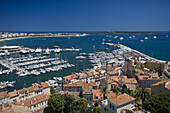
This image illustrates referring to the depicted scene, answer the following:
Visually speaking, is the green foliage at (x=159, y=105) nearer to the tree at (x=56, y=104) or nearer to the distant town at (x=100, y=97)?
the distant town at (x=100, y=97)

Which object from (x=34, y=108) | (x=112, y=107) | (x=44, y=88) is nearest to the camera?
(x=112, y=107)

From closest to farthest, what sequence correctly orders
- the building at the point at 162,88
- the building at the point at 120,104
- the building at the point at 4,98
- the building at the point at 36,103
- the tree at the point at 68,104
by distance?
the building at the point at 120,104
the building at the point at 162,88
the tree at the point at 68,104
the building at the point at 36,103
the building at the point at 4,98

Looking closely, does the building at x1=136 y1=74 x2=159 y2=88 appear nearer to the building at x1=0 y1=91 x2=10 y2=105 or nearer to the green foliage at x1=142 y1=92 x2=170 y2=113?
the green foliage at x1=142 y1=92 x2=170 y2=113

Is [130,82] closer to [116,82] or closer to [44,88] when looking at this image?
[116,82]

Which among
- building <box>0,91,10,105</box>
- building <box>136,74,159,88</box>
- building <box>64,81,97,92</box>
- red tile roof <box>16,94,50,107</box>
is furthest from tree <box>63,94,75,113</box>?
building <box>136,74,159,88</box>

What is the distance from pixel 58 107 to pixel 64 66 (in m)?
37.2

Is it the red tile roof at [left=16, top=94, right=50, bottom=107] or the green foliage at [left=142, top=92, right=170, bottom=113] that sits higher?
the green foliage at [left=142, top=92, right=170, bottom=113]

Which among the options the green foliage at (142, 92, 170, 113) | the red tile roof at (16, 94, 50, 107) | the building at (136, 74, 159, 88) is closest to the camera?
the green foliage at (142, 92, 170, 113)

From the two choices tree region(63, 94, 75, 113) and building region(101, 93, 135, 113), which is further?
tree region(63, 94, 75, 113)

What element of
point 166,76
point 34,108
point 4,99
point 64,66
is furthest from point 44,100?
point 64,66

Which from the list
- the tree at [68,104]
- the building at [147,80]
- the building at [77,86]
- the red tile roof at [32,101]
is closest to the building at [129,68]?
the building at [147,80]

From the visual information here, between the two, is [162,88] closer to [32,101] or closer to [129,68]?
[129,68]

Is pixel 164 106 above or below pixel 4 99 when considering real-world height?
above

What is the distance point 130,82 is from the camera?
3450cm
